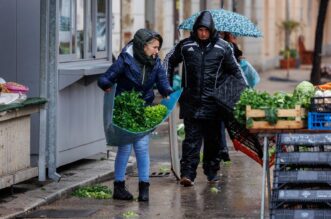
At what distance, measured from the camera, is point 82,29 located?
13.7 meters

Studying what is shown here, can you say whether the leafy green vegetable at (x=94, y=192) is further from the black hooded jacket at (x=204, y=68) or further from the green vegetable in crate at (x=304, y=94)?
the green vegetable in crate at (x=304, y=94)

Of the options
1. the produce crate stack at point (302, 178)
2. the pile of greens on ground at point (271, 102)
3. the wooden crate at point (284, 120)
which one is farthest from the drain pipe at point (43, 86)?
the produce crate stack at point (302, 178)

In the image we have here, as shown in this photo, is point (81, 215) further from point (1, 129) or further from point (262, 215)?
point (262, 215)

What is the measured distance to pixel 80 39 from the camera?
533 inches

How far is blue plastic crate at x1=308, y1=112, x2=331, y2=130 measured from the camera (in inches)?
371

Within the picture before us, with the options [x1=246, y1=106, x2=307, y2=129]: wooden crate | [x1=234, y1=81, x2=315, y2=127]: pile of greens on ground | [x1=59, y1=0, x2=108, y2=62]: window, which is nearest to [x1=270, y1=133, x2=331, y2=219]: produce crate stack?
[x1=246, y1=106, x2=307, y2=129]: wooden crate

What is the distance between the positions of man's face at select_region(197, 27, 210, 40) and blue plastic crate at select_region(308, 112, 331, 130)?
9.58ft

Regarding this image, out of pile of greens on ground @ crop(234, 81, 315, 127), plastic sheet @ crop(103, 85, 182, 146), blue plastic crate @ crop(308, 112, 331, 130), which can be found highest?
pile of greens on ground @ crop(234, 81, 315, 127)

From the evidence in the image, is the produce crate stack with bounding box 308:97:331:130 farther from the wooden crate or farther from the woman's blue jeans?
the woman's blue jeans

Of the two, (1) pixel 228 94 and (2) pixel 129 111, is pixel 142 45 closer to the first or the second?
(2) pixel 129 111

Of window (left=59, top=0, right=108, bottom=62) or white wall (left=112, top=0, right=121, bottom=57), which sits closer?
window (left=59, top=0, right=108, bottom=62)

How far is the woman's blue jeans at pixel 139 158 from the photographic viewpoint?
11391mm

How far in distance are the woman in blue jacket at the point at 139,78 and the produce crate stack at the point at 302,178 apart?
2.40 m

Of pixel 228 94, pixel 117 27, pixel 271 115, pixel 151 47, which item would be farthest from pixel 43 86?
pixel 117 27
